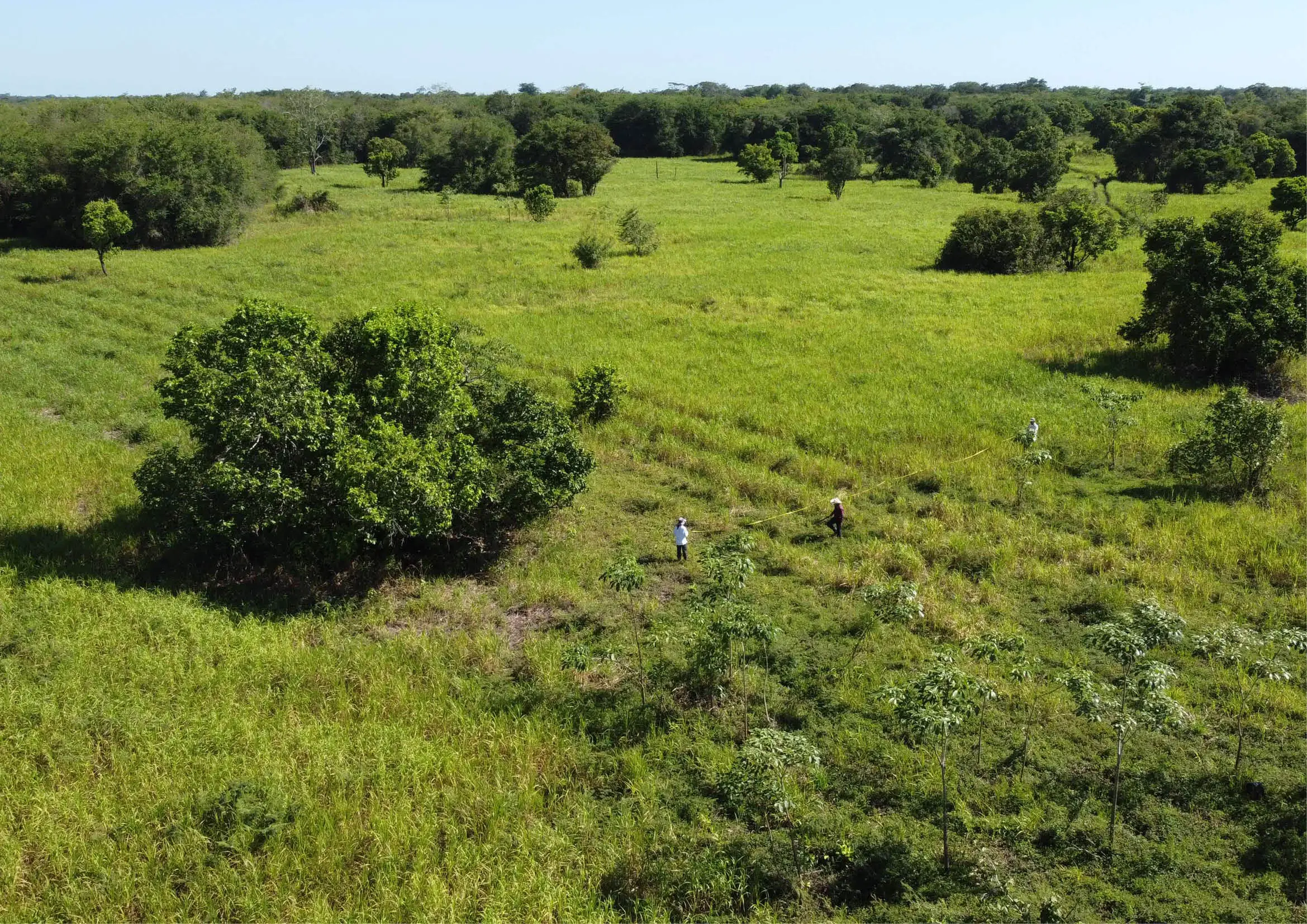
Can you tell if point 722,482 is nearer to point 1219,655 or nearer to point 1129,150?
point 1219,655

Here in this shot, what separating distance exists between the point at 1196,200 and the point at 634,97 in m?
79.0

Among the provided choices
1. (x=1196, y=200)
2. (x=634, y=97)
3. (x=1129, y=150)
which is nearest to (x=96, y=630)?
(x=1196, y=200)

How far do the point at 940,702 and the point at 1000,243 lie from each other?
36563mm

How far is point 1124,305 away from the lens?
32594 millimetres

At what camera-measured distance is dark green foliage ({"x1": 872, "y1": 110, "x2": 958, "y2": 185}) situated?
82.0 meters

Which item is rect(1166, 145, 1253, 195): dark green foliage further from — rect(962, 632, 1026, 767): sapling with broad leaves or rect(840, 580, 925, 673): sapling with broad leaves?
rect(962, 632, 1026, 767): sapling with broad leaves

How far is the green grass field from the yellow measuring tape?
129mm

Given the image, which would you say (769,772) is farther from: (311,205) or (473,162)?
(473,162)

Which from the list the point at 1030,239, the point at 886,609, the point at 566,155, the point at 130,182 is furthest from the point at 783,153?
the point at 886,609

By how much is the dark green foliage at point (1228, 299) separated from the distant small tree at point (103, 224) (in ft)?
147

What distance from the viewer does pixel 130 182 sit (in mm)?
47719

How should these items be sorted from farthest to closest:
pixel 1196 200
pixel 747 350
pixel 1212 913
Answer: pixel 1196 200, pixel 747 350, pixel 1212 913

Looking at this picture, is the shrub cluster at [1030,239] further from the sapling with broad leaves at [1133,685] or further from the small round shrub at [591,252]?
the sapling with broad leaves at [1133,685]

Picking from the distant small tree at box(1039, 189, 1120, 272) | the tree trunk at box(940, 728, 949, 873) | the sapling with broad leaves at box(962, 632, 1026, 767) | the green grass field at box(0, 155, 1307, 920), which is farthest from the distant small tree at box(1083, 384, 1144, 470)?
the distant small tree at box(1039, 189, 1120, 272)
